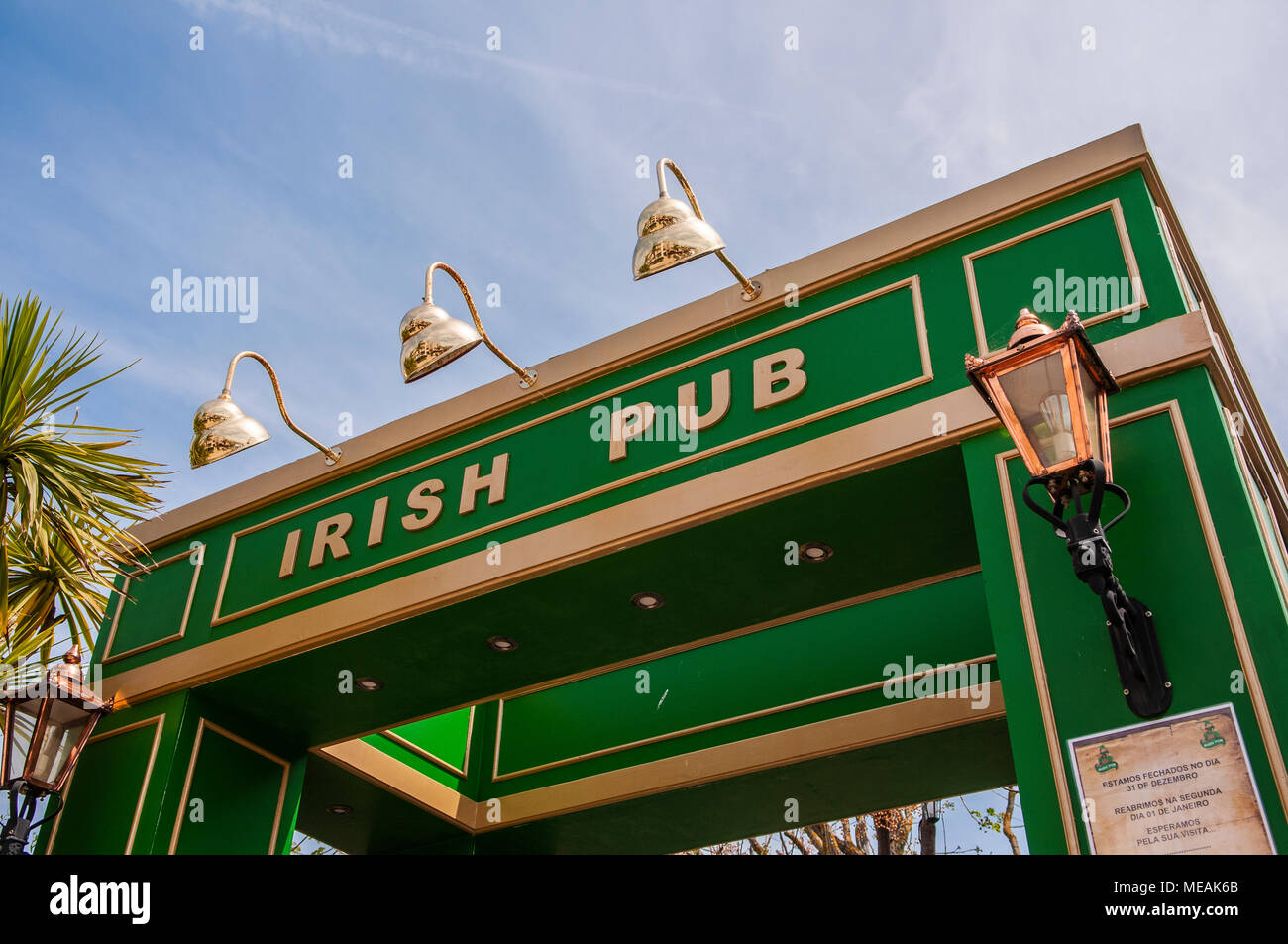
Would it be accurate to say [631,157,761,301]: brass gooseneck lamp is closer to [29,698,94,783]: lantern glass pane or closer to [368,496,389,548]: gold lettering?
[368,496,389,548]: gold lettering

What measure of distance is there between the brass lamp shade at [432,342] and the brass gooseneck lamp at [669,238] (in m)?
1.10

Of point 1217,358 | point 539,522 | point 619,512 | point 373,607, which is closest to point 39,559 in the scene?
point 373,607

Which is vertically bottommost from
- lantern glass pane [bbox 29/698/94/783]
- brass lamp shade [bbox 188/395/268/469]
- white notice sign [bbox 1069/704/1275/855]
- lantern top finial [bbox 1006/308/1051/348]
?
white notice sign [bbox 1069/704/1275/855]

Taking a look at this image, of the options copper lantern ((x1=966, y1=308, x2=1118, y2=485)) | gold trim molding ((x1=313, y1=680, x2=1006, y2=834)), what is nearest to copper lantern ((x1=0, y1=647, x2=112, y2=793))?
gold trim molding ((x1=313, y1=680, x2=1006, y2=834))

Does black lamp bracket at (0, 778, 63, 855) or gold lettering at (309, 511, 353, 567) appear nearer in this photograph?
black lamp bracket at (0, 778, 63, 855)

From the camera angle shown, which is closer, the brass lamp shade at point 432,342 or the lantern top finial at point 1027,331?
the lantern top finial at point 1027,331

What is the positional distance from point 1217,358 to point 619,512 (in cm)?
292

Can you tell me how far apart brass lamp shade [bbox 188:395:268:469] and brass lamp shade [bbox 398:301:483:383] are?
4.19 ft

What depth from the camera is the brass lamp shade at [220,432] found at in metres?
6.98

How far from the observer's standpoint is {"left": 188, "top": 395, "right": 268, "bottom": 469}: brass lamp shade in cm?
698

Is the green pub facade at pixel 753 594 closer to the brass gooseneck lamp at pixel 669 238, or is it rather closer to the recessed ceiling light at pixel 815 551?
the recessed ceiling light at pixel 815 551

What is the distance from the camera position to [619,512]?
20.5 feet

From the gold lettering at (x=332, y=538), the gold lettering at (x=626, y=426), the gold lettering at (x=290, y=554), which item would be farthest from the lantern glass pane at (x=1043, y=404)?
the gold lettering at (x=290, y=554)
